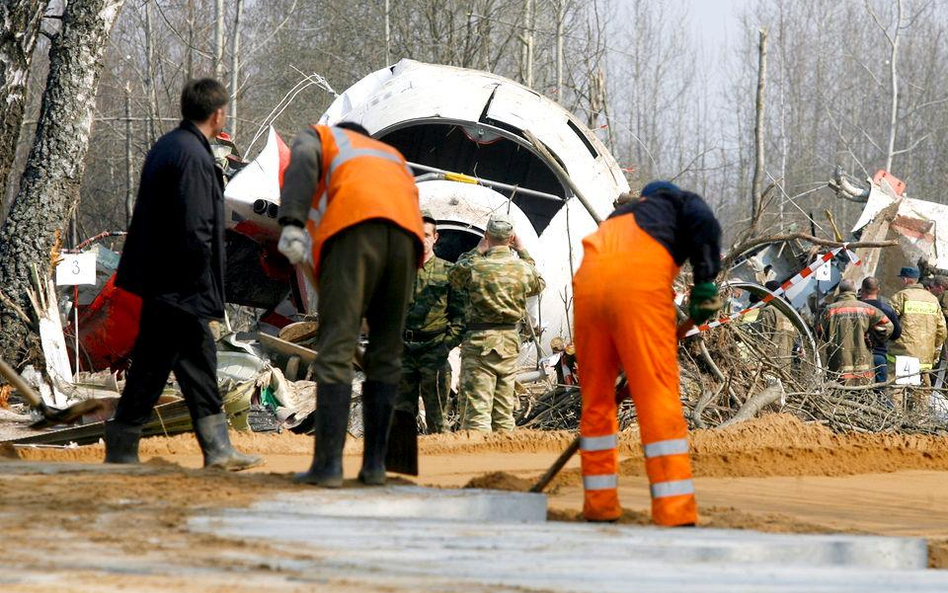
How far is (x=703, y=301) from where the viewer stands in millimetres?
6285

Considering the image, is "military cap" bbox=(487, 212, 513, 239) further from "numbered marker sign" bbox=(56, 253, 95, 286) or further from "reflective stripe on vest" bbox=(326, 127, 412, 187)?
"reflective stripe on vest" bbox=(326, 127, 412, 187)

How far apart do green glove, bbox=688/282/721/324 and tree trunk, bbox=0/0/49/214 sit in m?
8.38

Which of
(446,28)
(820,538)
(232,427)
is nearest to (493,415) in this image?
(232,427)

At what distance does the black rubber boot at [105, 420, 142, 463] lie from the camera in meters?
6.72

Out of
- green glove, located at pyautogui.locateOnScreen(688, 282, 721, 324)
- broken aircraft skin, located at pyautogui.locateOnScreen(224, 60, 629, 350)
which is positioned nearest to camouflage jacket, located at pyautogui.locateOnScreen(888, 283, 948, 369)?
broken aircraft skin, located at pyautogui.locateOnScreen(224, 60, 629, 350)

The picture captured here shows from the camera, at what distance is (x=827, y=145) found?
59906mm

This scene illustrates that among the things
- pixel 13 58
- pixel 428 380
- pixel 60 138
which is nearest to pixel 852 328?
pixel 428 380

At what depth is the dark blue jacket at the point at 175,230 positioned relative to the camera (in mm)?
6652

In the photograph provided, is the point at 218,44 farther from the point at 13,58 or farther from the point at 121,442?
the point at 121,442

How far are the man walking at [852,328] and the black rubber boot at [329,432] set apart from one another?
429 inches

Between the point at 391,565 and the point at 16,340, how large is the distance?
9902 millimetres

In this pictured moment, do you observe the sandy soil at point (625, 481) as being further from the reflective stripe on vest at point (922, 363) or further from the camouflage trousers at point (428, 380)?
the reflective stripe on vest at point (922, 363)

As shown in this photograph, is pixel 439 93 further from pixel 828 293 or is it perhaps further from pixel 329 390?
pixel 329 390

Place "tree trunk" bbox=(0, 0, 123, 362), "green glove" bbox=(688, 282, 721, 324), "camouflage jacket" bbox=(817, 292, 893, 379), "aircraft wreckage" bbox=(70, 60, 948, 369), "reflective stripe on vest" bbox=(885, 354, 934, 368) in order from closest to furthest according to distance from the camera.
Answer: "green glove" bbox=(688, 282, 721, 324)
"tree trunk" bbox=(0, 0, 123, 362)
"aircraft wreckage" bbox=(70, 60, 948, 369)
"camouflage jacket" bbox=(817, 292, 893, 379)
"reflective stripe on vest" bbox=(885, 354, 934, 368)
